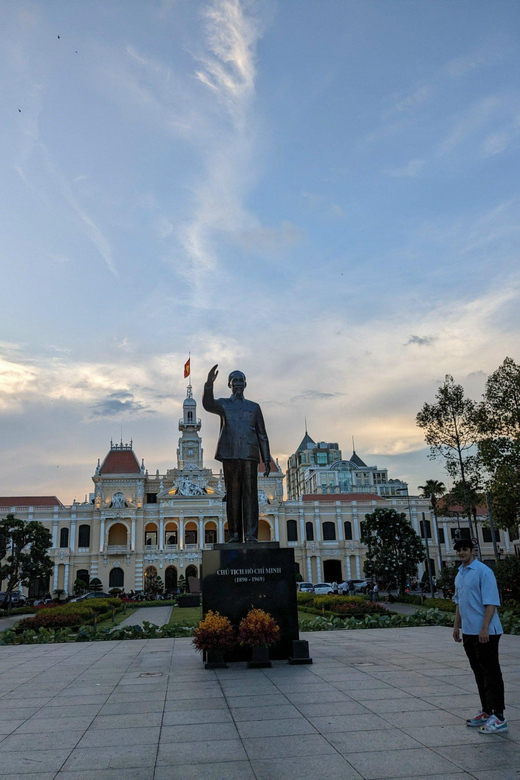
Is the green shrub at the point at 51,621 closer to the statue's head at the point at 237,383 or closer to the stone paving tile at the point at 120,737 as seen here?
the statue's head at the point at 237,383

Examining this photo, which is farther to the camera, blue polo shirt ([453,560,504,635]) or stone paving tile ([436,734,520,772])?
blue polo shirt ([453,560,504,635])

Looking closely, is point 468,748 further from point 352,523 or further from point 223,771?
point 352,523

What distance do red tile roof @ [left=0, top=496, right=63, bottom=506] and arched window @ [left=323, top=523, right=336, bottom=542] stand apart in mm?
29131

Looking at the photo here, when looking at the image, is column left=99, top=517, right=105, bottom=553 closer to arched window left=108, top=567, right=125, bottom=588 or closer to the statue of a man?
arched window left=108, top=567, right=125, bottom=588

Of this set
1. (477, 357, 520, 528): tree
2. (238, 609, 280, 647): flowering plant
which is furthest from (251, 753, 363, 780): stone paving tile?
(477, 357, 520, 528): tree

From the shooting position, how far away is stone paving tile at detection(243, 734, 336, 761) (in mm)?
5613

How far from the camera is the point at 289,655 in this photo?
10914mm

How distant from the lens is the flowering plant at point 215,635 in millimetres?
10289

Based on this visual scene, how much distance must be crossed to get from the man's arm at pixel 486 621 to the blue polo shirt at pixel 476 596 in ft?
0.14

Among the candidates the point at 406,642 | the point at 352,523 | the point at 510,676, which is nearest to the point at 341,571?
the point at 352,523

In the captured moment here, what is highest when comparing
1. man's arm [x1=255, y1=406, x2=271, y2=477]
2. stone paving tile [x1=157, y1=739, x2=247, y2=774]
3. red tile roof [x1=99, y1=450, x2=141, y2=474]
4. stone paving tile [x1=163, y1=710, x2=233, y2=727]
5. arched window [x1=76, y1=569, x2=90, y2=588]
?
red tile roof [x1=99, y1=450, x2=141, y2=474]

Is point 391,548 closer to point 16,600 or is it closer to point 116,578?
point 16,600

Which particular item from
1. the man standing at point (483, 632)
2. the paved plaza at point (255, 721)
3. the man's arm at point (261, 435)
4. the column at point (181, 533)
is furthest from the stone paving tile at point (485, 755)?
the column at point (181, 533)

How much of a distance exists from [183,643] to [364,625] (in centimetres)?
578
